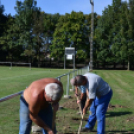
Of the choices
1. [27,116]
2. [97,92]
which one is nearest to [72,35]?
[97,92]

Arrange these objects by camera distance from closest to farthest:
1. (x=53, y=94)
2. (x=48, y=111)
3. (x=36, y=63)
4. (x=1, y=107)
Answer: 1. (x=53, y=94)
2. (x=48, y=111)
3. (x=1, y=107)
4. (x=36, y=63)

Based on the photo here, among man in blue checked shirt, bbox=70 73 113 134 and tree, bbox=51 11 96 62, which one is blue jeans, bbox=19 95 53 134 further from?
tree, bbox=51 11 96 62

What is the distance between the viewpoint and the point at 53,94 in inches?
111

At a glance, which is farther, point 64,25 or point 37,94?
point 64,25

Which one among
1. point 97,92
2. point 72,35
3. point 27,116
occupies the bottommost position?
point 27,116

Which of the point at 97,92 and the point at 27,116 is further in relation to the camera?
the point at 97,92

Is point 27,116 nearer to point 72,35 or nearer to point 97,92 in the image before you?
point 97,92

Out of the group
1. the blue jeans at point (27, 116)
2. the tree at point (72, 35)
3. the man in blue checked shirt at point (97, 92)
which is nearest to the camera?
the blue jeans at point (27, 116)

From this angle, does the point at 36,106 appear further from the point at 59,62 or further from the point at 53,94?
the point at 59,62

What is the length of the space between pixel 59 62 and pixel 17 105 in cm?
4763

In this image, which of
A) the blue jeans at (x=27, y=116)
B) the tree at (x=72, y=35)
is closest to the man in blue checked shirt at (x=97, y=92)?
the blue jeans at (x=27, y=116)

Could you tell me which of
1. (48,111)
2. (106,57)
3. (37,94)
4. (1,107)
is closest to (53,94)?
(37,94)

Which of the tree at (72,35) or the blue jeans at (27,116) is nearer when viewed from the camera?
the blue jeans at (27,116)

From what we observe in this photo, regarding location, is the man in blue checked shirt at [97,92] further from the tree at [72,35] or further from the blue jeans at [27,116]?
the tree at [72,35]
